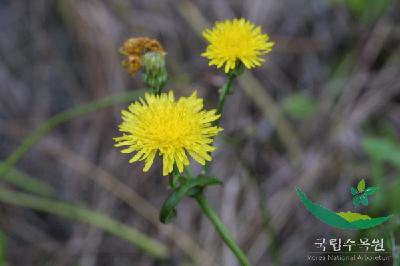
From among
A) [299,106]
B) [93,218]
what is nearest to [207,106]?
[299,106]

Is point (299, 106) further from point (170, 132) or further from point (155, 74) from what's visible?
point (170, 132)

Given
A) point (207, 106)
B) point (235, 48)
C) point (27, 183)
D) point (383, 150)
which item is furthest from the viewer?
point (207, 106)

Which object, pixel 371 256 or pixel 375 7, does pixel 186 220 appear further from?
pixel 375 7

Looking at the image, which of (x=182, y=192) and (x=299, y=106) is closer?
(x=182, y=192)

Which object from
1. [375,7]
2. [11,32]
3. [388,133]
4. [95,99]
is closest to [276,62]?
[375,7]

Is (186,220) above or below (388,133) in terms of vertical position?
below

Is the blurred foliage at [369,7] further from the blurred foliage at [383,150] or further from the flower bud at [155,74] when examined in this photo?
the flower bud at [155,74]

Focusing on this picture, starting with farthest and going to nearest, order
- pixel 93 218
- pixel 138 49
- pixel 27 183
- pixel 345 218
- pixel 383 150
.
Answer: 1. pixel 27 183
2. pixel 93 218
3. pixel 383 150
4. pixel 138 49
5. pixel 345 218

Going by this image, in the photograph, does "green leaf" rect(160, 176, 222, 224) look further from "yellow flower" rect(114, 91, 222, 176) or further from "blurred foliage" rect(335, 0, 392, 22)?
"blurred foliage" rect(335, 0, 392, 22)
